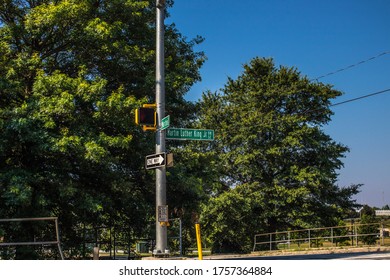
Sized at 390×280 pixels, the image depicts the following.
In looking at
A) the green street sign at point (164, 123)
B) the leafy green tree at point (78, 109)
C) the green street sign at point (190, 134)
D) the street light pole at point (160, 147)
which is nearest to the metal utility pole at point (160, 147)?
the street light pole at point (160, 147)

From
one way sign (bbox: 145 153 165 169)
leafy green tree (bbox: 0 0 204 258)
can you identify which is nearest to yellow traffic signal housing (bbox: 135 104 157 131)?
one way sign (bbox: 145 153 165 169)

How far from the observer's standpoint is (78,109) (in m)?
17.6

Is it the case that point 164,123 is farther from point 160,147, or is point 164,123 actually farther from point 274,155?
point 274,155

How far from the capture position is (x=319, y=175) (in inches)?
1449

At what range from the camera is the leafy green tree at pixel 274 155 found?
36.8 m

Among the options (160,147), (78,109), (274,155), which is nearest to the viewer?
(160,147)

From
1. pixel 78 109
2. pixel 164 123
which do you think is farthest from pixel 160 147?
pixel 78 109

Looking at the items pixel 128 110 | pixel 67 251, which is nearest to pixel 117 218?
pixel 67 251

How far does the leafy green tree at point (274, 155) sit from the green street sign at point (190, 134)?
21960 millimetres

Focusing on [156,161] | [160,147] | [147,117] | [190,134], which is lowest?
[156,161]

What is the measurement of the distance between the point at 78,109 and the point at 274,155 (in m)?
22.9

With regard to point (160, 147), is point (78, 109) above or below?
above
